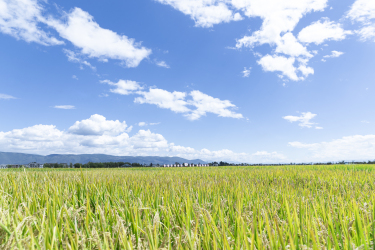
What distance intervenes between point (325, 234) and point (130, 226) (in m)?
1.77

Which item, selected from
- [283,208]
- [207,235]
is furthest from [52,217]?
[283,208]

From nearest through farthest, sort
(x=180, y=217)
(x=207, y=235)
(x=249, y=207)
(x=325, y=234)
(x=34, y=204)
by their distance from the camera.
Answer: (x=207, y=235) < (x=325, y=234) < (x=180, y=217) < (x=34, y=204) < (x=249, y=207)

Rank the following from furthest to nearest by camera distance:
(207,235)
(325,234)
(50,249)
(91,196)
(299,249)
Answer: (91,196) → (325,234) → (207,235) → (299,249) → (50,249)

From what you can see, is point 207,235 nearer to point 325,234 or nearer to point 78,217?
point 325,234

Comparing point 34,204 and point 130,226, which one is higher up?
point 34,204

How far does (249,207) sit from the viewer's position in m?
2.66

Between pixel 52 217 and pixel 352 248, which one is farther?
pixel 52 217

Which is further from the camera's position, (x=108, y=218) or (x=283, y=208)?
(x=283, y=208)

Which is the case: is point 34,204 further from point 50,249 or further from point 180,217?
point 180,217

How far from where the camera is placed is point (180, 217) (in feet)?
7.33

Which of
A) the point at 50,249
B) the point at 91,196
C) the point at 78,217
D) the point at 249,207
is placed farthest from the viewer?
the point at 91,196

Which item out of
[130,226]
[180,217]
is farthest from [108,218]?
[180,217]

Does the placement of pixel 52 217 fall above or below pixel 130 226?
above

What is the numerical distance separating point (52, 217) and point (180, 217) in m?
1.17
